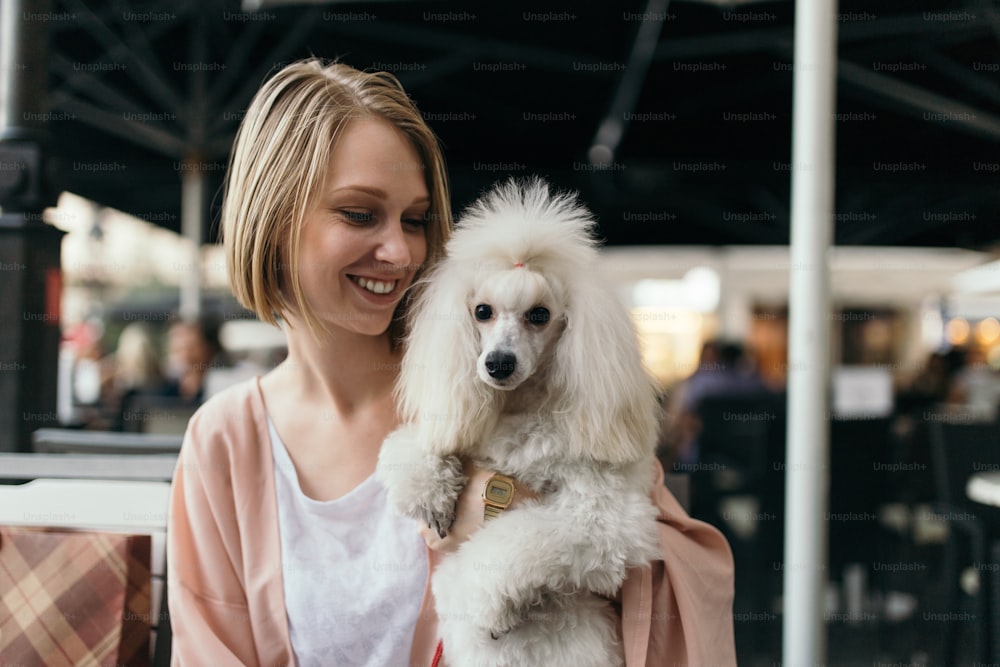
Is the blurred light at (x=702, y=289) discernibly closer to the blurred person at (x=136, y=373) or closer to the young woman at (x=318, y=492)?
the blurred person at (x=136, y=373)

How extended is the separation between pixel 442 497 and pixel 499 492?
0.30ft

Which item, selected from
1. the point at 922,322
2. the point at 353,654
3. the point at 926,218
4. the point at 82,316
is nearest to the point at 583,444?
the point at 353,654

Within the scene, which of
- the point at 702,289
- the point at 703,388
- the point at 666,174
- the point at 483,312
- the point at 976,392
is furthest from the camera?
the point at 702,289

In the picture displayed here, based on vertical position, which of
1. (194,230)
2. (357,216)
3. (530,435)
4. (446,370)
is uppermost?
(194,230)

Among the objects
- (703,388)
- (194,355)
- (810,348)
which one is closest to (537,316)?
(810,348)

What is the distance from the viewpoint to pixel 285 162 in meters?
1.19

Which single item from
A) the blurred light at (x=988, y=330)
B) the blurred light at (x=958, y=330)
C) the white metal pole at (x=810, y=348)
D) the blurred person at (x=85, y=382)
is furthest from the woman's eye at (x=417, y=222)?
the blurred light at (x=988, y=330)

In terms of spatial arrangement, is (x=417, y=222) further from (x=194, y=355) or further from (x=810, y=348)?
(x=194, y=355)

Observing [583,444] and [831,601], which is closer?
[583,444]

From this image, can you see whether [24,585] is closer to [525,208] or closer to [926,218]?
[525,208]

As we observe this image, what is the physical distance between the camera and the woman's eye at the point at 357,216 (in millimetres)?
1203

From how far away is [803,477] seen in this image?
170cm

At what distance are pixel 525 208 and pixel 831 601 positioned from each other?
129 inches

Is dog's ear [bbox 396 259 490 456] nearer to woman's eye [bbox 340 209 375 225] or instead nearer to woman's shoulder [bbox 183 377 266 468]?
woman's eye [bbox 340 209 375 225]
